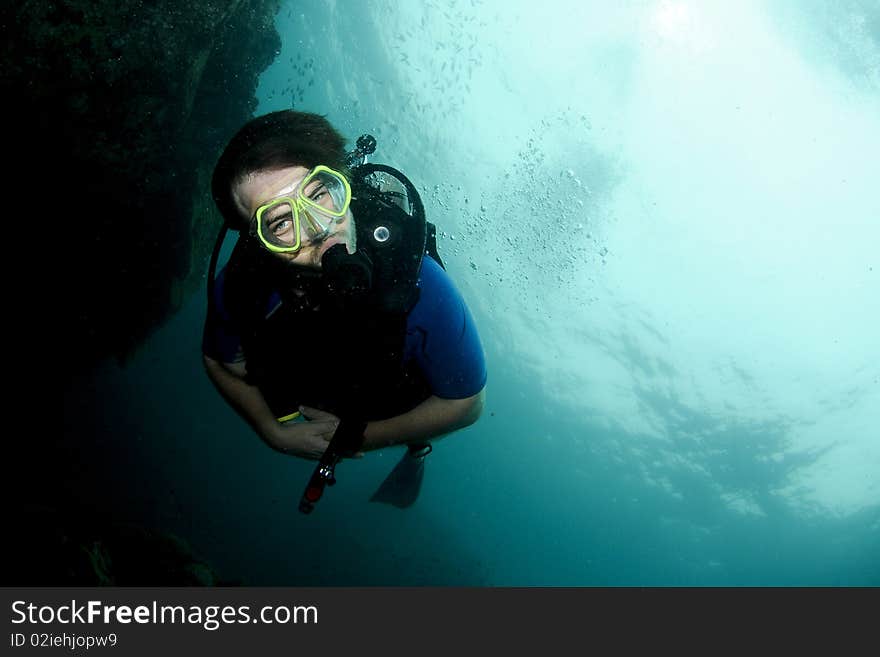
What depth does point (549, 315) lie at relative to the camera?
28.9 metres

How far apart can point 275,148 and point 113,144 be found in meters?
6.68

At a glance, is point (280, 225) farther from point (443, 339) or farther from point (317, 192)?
point (443, 339)

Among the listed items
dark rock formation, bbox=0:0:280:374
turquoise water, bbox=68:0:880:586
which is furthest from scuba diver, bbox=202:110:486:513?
turquoise water, bbox=68:0:880:586

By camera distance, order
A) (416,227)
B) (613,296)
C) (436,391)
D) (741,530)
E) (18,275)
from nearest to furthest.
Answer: (416,227), (436,391), (18,275), (613,296), (741,530)

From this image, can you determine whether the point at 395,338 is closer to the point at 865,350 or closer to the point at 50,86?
the point at 50,86

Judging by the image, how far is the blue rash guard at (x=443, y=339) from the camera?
2.17m

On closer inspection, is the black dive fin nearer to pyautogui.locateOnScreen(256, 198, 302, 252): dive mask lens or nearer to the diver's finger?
the diver's finger

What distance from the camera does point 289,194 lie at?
2.14m

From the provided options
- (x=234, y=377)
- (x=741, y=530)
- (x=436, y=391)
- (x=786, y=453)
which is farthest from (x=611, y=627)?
(x=741, y=530)

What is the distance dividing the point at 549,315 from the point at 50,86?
86.2ft

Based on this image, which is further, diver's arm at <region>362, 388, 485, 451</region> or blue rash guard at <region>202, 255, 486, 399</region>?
diver's arm at <region>362, 388, 485, 451</region>

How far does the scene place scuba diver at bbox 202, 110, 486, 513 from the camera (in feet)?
6.74

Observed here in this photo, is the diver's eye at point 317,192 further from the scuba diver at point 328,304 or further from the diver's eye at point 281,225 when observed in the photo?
the diver's eye at point 281,225

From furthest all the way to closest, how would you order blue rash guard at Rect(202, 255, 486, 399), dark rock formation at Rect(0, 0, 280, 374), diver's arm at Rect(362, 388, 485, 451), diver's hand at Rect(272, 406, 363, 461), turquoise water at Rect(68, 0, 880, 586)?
turquoise water at Rect(68, 0, 880, 586)
dark rock formation at Rect(0, 0, 280, 374)
diver's hand at Rect(272, 406, 363, 461)
diver's arm at Rect(362, 388, 485, 451)
blue rash guard at Rect(202, 255, 486, 399)
